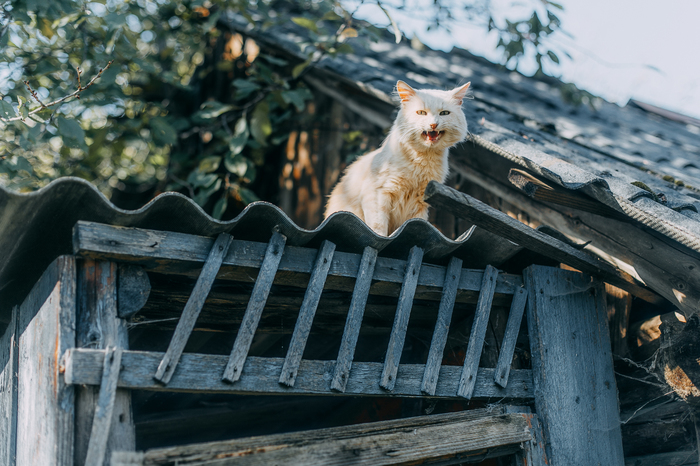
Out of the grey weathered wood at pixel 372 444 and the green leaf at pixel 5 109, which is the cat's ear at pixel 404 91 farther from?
the green leaf at pixel 5 109

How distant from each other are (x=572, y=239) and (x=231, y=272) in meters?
1.90

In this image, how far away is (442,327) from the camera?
2.58 meters

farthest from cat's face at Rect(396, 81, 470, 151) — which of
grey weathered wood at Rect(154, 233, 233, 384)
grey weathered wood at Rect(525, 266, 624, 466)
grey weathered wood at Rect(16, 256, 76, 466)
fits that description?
grey weathered wood at Rect(16, 256, 76, 466)

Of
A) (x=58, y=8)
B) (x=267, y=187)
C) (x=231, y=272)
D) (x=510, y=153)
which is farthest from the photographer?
(x=267, y=187)

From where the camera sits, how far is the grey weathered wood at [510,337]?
262cm

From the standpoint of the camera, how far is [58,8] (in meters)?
3.29

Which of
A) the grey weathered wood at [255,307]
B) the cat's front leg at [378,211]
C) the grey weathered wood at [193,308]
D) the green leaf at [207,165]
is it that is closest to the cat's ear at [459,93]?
the cat's front leg at [378,211]

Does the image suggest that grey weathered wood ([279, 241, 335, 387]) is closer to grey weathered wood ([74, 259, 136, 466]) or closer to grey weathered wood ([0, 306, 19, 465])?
grey weathered wood ([74, 259, 136, 466])

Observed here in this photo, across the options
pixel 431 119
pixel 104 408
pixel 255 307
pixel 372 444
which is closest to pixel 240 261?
pixel 255 307

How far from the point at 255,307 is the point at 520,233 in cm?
126

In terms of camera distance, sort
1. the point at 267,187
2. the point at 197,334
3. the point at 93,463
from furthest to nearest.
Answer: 1. the point at 267,187
2. the point at 197,334
3. the point at 93,463

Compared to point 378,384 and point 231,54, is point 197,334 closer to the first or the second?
point 378,384

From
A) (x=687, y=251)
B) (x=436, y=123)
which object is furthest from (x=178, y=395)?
(x=687, y=251)

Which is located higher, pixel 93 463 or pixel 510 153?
pixel 510 153
